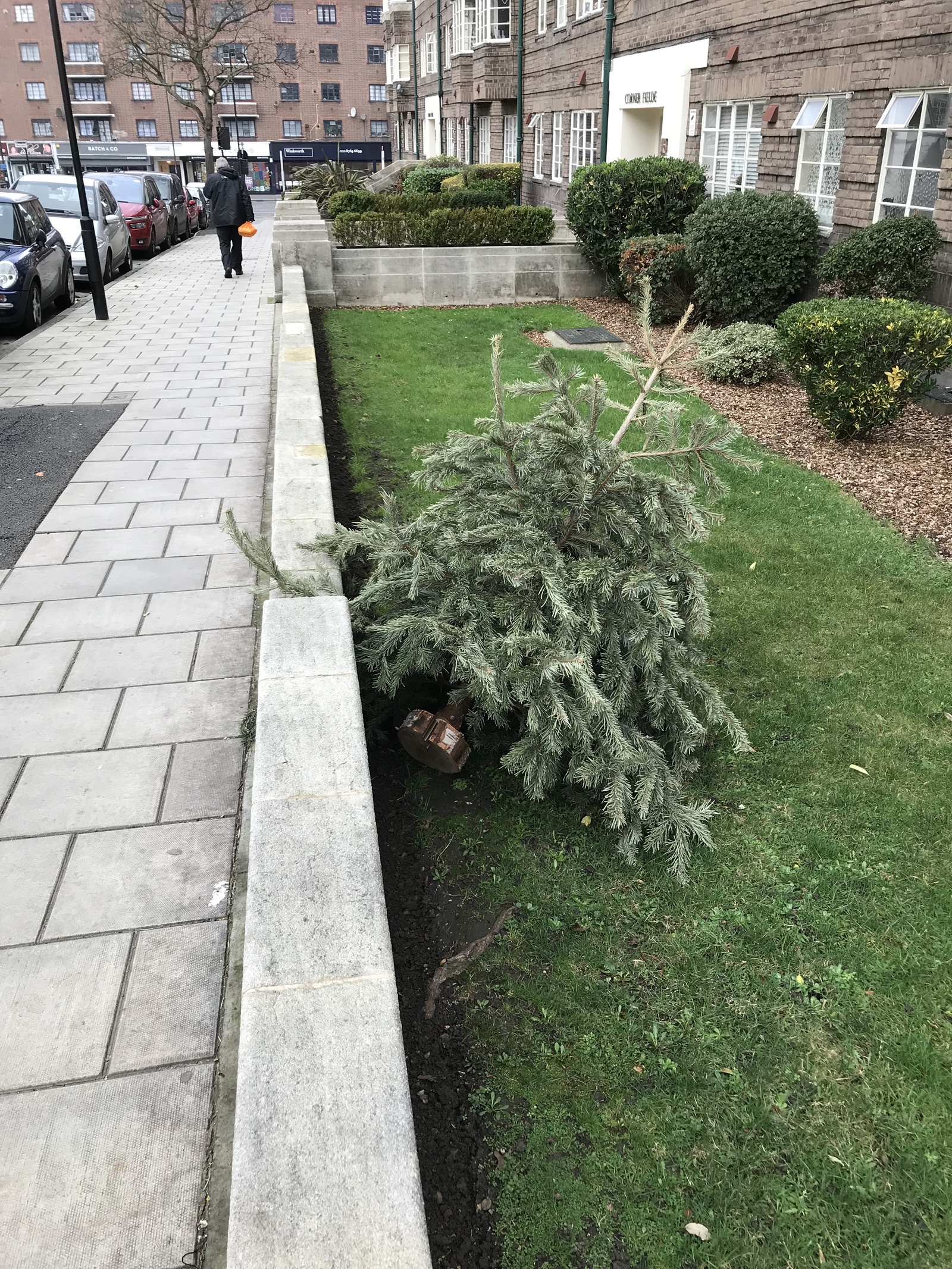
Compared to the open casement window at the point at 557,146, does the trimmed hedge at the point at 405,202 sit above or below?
below

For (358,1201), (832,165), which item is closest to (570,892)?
(358,1201)

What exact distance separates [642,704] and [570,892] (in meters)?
0.80

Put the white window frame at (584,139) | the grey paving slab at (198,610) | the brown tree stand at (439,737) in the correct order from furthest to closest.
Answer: the white window frame at (584,139) → the grey paving slab at (198,610) → the brown tree stand at (439,737)

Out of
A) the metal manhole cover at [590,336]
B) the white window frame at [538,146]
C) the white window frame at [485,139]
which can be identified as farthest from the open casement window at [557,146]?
the metal manhole cover at [590,336]

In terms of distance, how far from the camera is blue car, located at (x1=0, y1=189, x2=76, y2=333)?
12867 millimetres

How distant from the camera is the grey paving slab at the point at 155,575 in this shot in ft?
18.1

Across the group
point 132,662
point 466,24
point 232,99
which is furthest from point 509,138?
point 232,99

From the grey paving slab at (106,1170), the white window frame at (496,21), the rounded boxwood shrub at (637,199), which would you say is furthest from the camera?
the white window frame at (496,21)

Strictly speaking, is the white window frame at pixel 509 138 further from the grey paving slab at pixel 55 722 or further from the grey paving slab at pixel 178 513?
the grey paving slab at pixel 55 722

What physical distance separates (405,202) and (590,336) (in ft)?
19.5

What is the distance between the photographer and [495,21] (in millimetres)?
29844

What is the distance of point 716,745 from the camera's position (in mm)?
4180

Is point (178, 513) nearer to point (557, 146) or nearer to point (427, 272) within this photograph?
point (427, 272)

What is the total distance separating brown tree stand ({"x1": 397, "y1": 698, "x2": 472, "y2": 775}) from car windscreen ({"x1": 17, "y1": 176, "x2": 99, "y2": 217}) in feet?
56.8
